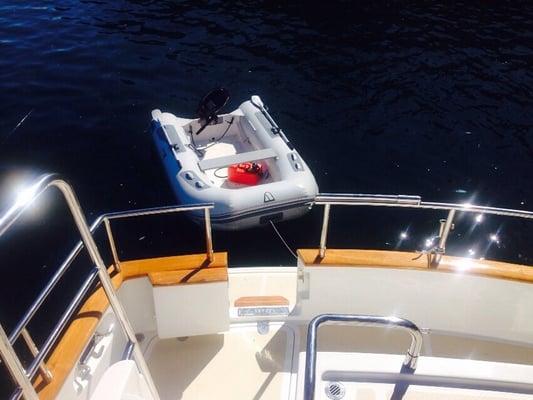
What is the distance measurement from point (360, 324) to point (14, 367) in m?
1.33

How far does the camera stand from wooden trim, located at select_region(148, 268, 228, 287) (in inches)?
124

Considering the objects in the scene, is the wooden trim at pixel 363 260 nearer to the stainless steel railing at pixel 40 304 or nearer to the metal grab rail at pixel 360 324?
the metal grab rail at pixel 360 324

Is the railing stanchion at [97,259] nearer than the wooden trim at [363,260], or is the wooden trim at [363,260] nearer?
the railing stanchion at [97,259]

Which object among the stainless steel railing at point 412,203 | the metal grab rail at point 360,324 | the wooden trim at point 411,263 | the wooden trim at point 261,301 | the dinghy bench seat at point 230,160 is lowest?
the dinghy bench seat at point 230,160

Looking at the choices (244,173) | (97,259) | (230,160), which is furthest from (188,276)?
(244,173)

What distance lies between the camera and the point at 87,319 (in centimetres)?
278

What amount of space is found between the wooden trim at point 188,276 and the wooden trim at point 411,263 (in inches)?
24.8

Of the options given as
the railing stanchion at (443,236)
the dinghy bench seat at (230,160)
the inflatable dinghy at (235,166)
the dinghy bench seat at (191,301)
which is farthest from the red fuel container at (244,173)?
the railing stanchion at (443,236)

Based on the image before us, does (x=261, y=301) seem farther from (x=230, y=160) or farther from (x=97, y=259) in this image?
(x=230, y=160)

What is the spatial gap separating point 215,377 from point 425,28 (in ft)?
40.0

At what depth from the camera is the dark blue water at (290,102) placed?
6.45m

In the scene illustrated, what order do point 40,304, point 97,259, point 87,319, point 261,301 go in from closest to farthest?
point 40,304, point 97,259, point 87,319, point 261,301

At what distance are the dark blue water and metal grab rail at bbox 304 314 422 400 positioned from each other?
165 inches

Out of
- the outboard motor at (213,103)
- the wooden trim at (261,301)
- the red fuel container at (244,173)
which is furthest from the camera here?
the outboard motor at (213,103)
